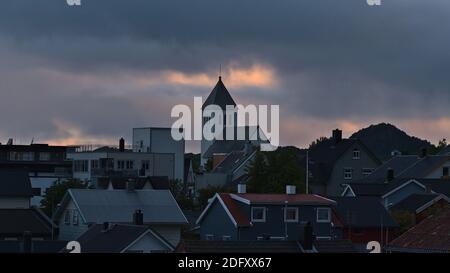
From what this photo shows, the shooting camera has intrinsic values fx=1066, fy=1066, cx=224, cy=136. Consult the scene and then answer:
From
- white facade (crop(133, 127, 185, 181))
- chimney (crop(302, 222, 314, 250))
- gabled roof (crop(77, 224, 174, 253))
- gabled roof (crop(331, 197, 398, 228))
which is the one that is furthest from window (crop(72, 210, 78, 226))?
chimney (crop(302, 222, 314, 250))

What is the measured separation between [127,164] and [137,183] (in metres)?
5.19

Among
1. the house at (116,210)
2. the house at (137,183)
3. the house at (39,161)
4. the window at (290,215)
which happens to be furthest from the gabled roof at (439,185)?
the house at (39,161)

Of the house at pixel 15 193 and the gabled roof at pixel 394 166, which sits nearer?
the house at pixel 15 193

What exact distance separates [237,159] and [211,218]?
18867 millimetres

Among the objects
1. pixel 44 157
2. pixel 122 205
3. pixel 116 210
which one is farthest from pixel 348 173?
pixel 116 210

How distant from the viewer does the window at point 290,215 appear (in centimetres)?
3209

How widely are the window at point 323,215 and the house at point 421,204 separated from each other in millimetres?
4020

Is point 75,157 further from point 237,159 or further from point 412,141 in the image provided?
point 412,141

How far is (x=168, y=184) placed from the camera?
40.9 metres

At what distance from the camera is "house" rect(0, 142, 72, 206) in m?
51.8

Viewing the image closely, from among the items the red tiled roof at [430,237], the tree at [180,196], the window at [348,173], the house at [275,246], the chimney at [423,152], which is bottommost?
the house at [275,246]

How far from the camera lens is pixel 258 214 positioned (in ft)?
104

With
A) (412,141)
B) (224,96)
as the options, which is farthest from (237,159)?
(224,96)

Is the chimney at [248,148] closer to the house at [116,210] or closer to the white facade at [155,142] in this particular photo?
the white facade at [155,142]
